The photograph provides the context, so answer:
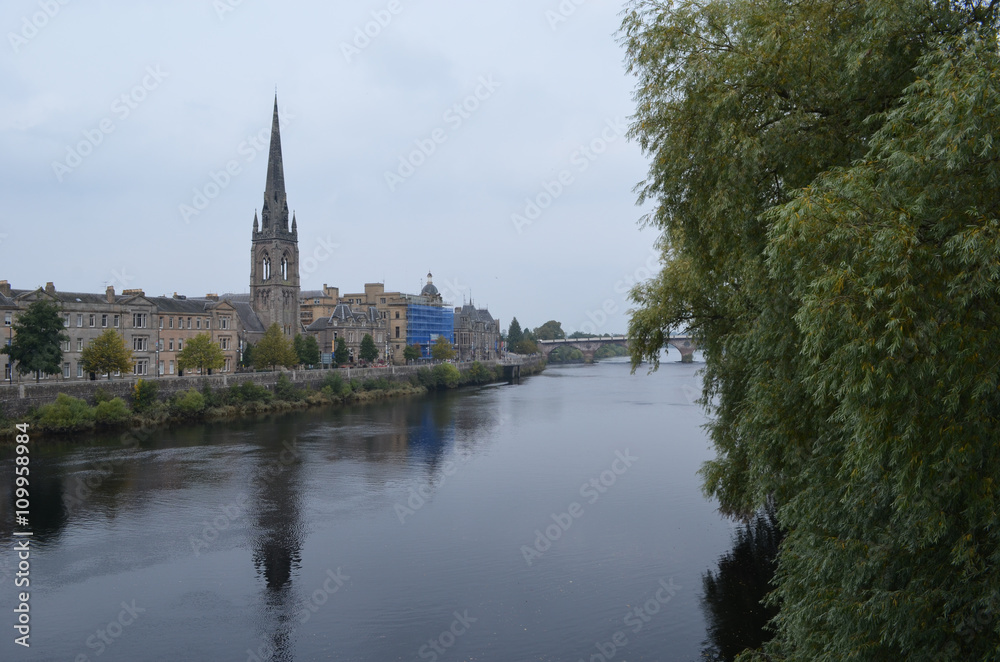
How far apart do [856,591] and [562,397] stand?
70.1m

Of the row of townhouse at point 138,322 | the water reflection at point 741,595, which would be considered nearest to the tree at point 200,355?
the row of townhouse at point 138,322

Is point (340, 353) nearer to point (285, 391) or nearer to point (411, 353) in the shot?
point (411, 353)

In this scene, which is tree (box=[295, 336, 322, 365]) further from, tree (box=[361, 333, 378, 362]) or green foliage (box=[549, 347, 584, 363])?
green foliage (box=[549, 347, 584, 363])

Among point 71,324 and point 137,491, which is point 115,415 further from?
point 137,491

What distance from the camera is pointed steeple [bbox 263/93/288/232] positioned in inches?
3905

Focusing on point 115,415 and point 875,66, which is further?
point 115,415

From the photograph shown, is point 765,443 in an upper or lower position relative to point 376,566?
upper

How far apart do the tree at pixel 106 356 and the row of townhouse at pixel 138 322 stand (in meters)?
2.04

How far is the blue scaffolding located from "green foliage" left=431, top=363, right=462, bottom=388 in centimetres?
2396

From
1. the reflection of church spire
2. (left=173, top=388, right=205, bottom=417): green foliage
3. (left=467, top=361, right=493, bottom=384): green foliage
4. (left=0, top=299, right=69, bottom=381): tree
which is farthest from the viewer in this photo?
(left=467, top=361, right=493, bottom=384): green foliage

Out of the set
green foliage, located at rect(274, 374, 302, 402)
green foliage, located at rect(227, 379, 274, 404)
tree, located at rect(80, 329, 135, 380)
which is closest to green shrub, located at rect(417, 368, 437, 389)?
green foliage, located at rect(274, 374, 302, 402)

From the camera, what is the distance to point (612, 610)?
1991cm

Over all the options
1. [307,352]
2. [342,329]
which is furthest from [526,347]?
[307,352]

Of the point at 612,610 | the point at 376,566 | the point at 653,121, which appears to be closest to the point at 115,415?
the point at 376,566
